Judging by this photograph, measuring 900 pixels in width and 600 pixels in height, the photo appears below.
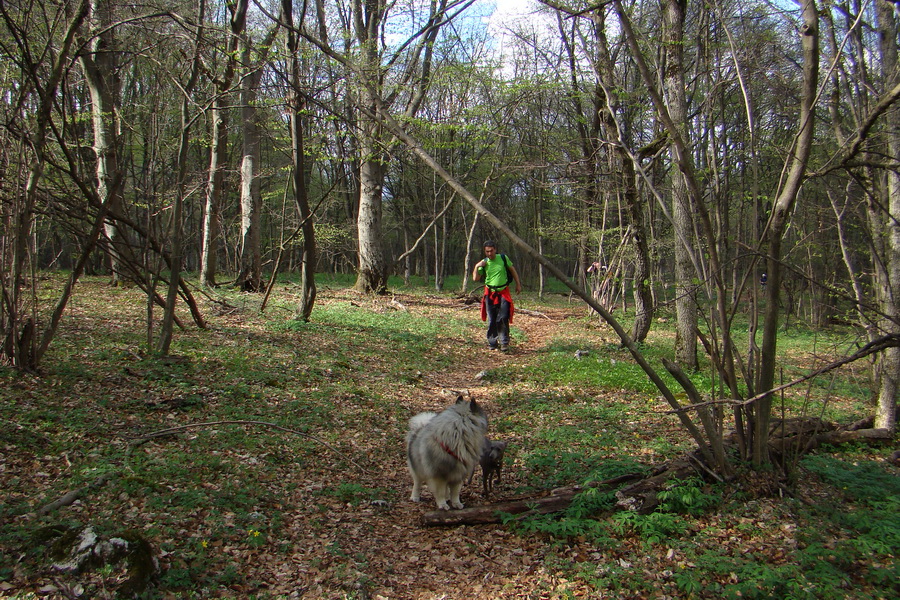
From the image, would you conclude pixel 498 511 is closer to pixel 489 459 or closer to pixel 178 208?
pixel 489 459

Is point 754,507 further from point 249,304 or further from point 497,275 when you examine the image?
point 249,304

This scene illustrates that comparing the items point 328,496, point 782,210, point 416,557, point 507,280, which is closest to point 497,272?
point 507,280

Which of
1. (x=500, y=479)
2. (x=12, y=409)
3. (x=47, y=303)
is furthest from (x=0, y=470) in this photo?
(x=47, y=303)

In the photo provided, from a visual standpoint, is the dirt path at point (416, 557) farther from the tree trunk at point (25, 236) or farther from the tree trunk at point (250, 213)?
the tree trunk at point (250, 213)

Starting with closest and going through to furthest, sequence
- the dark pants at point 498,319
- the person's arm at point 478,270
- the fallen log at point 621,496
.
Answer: the fallen log at point 621,496
the person's arm at point 478,270
the dark pants at point 498,319

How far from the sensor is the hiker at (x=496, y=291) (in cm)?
1113

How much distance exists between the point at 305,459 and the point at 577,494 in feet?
9.13

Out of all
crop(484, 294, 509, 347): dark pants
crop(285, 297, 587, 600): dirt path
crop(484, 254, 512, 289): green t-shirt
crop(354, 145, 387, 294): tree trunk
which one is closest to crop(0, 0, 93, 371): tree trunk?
crop(285, 297, 587, 600): dirt path

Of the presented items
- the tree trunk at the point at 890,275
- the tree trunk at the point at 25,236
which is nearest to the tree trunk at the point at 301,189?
the tree trunk at the point at 25,236

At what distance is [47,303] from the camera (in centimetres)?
985

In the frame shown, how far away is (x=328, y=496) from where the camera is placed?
482cm

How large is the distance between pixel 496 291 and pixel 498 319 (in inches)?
30.3

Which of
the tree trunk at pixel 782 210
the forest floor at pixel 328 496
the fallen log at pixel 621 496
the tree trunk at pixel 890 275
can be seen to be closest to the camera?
the forest floor at pixel 328 496

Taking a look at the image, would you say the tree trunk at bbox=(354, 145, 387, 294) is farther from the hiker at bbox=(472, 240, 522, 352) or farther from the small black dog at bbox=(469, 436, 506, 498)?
the small black dog at bbox=(469, 436, 506, 498)
